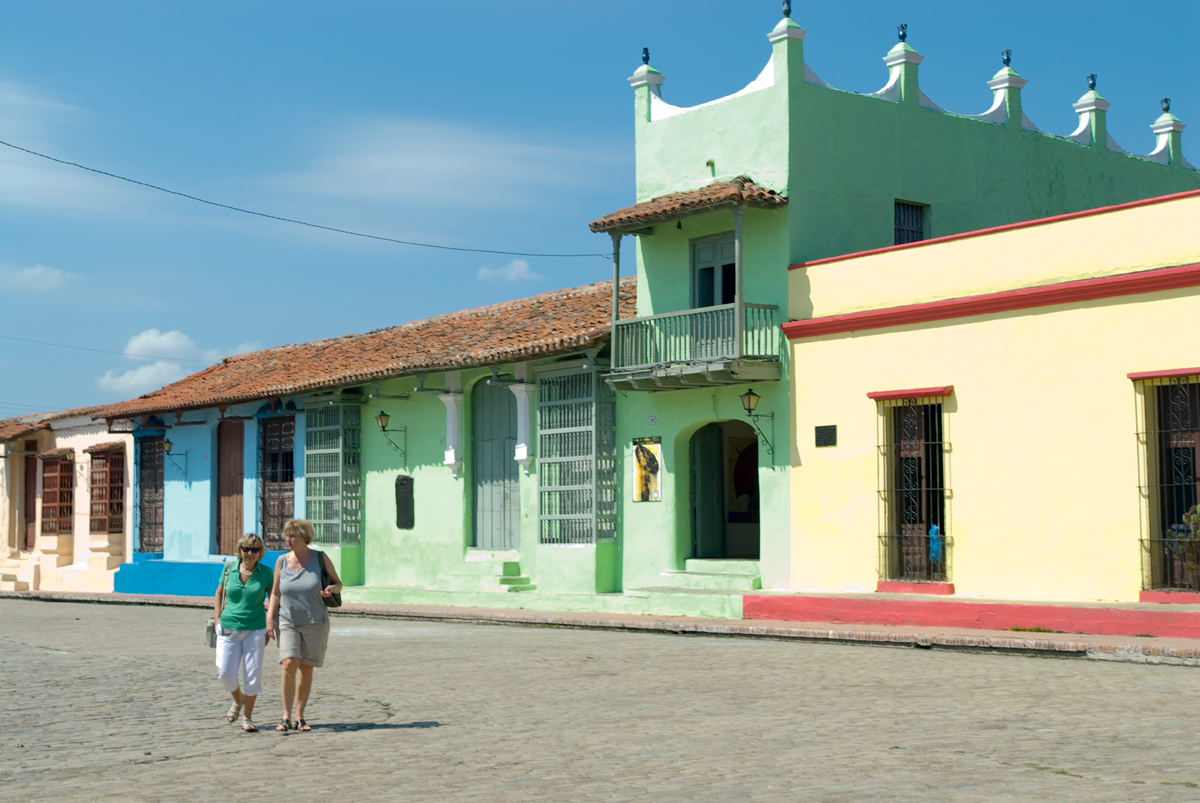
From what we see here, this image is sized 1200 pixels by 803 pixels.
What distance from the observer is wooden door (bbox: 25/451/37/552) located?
33.6m

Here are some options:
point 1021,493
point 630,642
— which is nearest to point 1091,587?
point 1021,493

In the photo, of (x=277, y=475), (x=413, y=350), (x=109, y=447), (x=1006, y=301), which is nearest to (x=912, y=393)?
(x=1006, y=301)

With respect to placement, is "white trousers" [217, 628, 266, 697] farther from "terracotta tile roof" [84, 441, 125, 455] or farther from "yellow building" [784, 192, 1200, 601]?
"terracotta tile roof" [84, 441, 125, 455]

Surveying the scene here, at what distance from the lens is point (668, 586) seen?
19.0 metres

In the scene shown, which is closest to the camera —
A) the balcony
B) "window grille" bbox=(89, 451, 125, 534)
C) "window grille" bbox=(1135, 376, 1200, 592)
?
"window grille" bbox=(1135, 376, 1200, 592)

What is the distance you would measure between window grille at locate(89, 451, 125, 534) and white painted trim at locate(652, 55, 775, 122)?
16.7m

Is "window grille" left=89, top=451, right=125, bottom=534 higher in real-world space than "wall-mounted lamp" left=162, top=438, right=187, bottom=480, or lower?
lower

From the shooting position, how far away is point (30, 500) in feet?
111

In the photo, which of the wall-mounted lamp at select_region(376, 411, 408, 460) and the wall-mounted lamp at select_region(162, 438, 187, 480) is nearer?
the wall-mounted lamp at select_region(376, 411, 408, 460)

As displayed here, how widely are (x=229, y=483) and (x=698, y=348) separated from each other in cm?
1342

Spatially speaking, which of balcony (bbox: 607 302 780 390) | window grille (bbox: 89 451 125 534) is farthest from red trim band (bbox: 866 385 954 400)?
window grille (bbox: 89 451 125 534)

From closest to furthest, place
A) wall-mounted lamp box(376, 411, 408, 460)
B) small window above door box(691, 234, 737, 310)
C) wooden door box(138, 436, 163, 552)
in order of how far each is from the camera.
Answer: small window above door box(691, 234, 737, 310) < wall-mounted lamp box(376, 411, 408, 460) < wooden door box(138, 436, 163, 552)

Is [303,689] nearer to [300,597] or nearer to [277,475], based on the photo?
[300,597]

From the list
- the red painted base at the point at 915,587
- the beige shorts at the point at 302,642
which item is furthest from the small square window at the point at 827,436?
the beige shorts at the point at 302,642
